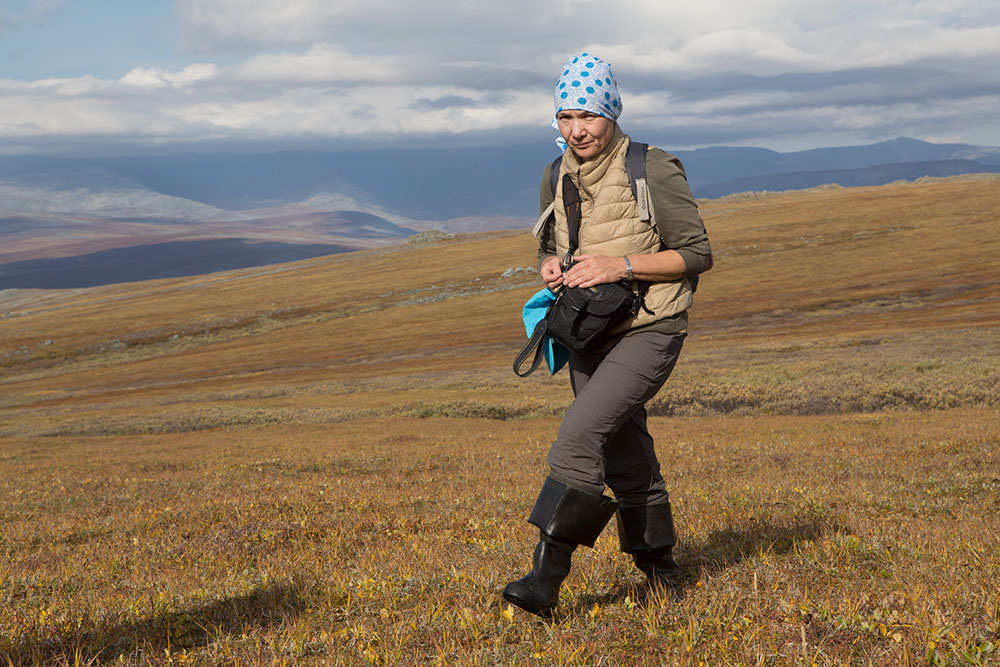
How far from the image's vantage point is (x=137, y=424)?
3897cm

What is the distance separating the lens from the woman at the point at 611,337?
4352 millimetres

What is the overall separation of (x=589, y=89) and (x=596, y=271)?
1071mm

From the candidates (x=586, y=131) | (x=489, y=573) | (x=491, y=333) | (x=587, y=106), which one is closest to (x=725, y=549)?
(x=489, y=573)

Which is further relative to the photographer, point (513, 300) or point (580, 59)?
point (513, 300)

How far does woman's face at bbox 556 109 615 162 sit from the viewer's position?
15.1ft

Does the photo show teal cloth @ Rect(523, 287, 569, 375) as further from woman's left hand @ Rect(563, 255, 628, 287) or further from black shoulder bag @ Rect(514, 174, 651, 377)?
woman's left hand @ Rect(563, 255, 628, 287)

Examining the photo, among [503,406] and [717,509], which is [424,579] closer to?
[717,509]

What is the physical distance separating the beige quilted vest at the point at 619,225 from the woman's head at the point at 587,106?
10 cm

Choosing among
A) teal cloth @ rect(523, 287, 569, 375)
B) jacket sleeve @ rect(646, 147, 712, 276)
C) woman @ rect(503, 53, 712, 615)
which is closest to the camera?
woman @ rect(503, 53, 712, 615)

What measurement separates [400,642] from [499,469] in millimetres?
10675

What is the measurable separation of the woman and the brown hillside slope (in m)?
24.6

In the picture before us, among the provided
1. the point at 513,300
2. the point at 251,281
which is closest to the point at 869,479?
the point at 513,300

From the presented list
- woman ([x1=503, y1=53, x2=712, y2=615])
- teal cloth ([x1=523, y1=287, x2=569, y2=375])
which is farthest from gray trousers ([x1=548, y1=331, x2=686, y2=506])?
teal cloth ([x1=523, y1=287, x2=569, y2=375])

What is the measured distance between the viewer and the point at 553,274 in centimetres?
473
